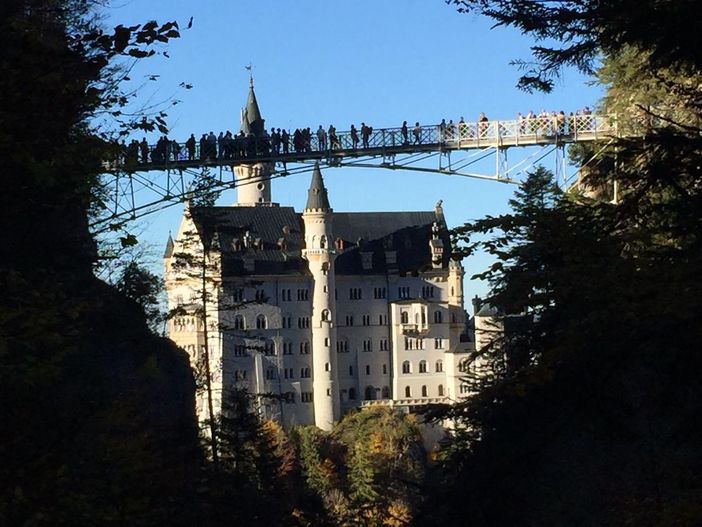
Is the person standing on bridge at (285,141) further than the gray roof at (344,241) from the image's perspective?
No

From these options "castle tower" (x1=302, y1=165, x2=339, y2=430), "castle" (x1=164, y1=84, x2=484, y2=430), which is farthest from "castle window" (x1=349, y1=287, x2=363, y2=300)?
"castle tower" (x1=302, y1=165, x2=339, y2=430)

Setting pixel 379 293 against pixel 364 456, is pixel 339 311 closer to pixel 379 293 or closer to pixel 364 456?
pixel 379 293

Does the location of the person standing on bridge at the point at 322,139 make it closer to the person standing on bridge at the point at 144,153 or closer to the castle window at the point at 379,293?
the person standing on bridge at the point at 144,153

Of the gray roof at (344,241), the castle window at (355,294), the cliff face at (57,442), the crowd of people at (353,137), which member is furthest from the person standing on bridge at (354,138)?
the castle window at (355,294)

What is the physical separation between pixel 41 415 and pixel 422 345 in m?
123

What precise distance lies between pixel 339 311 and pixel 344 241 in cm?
675

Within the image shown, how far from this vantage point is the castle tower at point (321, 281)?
13450 centimetres

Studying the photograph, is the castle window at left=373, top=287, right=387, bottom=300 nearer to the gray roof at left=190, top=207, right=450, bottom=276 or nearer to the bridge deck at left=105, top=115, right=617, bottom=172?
the gray roof at left=190, top=207, right=450, bottom=276

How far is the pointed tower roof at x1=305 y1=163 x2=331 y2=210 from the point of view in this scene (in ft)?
446

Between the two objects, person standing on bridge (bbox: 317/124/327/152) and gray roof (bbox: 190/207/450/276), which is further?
gray roof (bbox: 190/207/450/276)

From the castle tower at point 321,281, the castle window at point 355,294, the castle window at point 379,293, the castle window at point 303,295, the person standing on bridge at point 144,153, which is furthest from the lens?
the castle window at point 379,293

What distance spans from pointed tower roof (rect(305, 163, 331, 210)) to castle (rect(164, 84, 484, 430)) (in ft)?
0.28


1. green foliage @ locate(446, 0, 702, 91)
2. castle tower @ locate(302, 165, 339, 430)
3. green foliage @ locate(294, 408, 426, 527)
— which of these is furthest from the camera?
castle tower @ locate(302, 165, 339, 430)

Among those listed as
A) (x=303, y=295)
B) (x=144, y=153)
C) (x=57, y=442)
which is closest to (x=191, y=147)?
(x=144, y=153)
